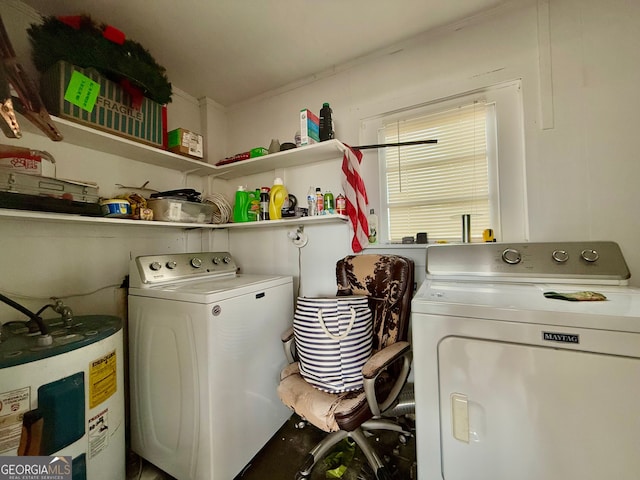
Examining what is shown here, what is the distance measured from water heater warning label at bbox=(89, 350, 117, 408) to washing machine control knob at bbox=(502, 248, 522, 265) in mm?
1887

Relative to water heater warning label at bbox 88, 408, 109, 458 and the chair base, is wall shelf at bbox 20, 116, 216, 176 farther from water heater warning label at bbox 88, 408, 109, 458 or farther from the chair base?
the chair base

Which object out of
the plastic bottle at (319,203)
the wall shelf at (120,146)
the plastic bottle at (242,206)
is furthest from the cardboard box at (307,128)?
the wall shelf at (120,146)

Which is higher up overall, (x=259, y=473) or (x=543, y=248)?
(x=543, y=248)

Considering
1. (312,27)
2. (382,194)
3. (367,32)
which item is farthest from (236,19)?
(382,194)

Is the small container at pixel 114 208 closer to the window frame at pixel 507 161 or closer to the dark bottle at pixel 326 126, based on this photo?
the dark bottle at pixel 326 126

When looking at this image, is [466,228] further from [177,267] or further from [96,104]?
[96,104]

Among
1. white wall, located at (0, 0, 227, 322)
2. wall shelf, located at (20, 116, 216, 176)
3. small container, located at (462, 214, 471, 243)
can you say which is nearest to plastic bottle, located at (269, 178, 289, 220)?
wall shelf, located at (20, 116, 216, 176)

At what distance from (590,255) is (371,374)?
1124 millimetres

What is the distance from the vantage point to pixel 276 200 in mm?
1829

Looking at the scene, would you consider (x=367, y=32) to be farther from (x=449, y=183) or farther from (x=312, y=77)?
(x=449, y=183)

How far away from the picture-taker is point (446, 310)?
791mm

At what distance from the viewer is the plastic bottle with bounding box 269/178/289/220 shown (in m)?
1.82

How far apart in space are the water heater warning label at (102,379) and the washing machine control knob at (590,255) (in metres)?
2.18

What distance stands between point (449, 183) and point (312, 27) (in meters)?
1.32
